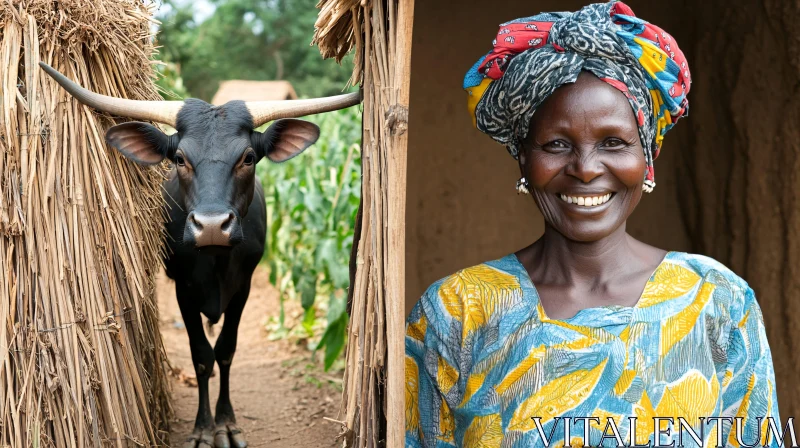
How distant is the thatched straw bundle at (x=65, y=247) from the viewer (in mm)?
2785

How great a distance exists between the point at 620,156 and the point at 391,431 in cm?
102

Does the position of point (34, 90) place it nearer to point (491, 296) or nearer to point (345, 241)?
point (491, 296)

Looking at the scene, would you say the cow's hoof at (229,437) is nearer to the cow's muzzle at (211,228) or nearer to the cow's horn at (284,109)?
the cow's muzzle at (211,228)

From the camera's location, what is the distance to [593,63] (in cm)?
232

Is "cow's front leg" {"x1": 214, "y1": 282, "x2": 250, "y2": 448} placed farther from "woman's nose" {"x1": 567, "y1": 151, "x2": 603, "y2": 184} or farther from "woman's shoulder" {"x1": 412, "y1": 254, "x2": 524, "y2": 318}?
"woman's nose" {"x1": 567, "y1": 151, "x2": 603, "y2": 184}

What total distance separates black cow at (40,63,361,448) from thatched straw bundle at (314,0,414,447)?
0.51 meters

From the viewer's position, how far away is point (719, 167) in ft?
14.4

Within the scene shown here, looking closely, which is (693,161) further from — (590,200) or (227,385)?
(227,385)

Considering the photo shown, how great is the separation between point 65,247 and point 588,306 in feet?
5.99

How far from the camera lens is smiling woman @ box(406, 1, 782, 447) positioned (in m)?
2.21

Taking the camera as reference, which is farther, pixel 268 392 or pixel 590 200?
pixel 268 392

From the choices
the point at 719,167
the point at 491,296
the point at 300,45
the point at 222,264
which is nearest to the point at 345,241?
the point at 222,264

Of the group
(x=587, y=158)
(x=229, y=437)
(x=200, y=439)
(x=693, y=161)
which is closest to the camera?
(x=587, y=158)

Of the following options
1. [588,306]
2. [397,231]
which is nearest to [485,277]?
[588,306]
